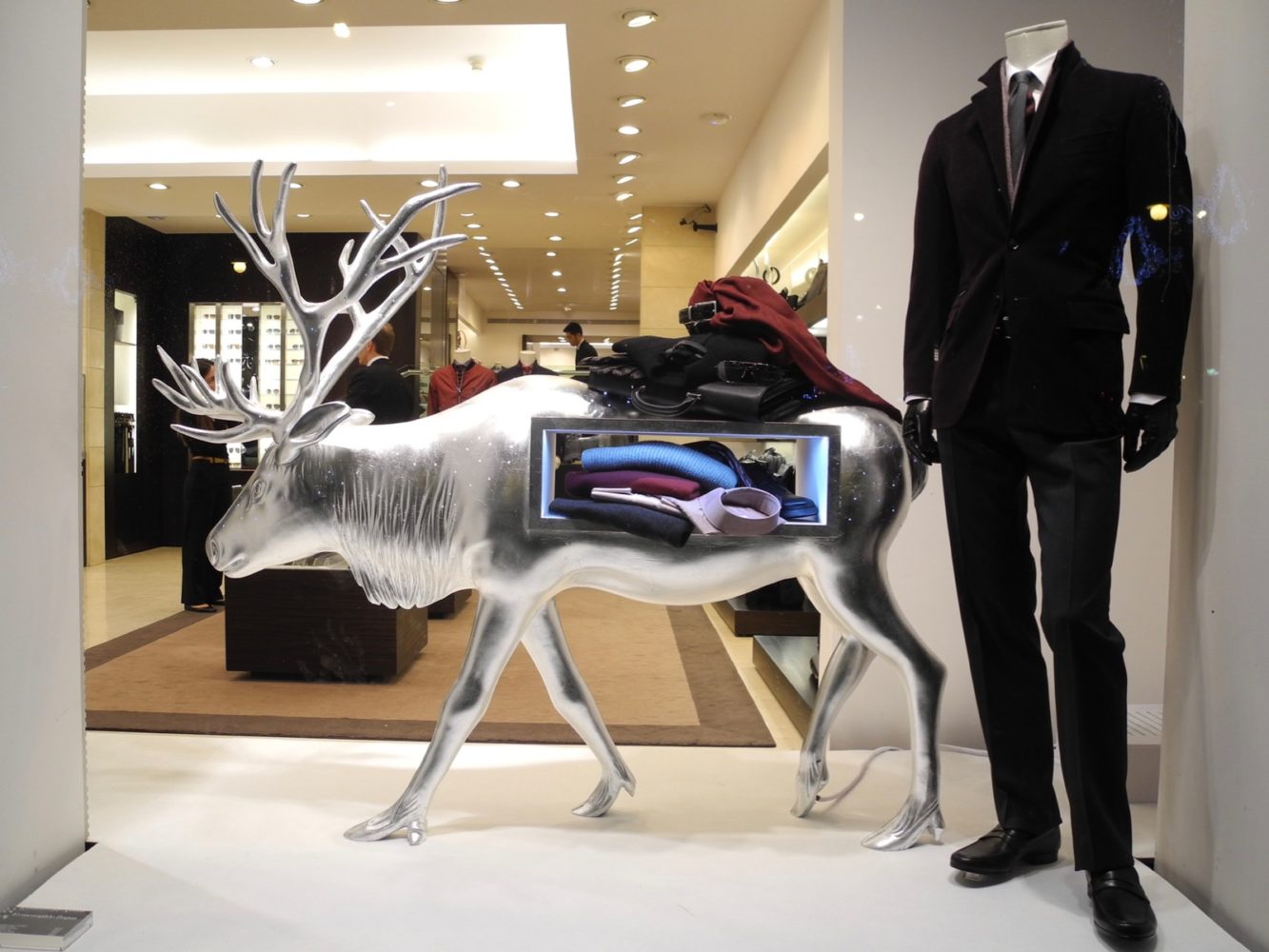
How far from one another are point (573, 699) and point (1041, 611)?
966mm

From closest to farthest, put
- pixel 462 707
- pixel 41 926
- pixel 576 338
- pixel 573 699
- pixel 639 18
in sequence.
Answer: pixel 41 926
pixel 462 707
pixel 573 699
pixel 576 338
pixel 639 18

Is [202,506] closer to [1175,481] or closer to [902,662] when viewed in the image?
[902,662]

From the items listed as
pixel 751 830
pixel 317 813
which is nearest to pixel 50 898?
pixel 317 813

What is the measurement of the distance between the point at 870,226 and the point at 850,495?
3.60ft

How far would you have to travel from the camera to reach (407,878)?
5.88ft

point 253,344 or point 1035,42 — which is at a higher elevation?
point 1035,42

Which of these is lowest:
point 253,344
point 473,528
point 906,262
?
point 473,528

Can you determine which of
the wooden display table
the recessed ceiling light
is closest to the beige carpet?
the wooden display table

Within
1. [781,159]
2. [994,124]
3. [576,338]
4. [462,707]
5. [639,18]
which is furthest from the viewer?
[781,159]

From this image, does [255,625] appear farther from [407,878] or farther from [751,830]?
[751,830]

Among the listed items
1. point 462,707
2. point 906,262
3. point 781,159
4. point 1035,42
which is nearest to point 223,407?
point 462,707

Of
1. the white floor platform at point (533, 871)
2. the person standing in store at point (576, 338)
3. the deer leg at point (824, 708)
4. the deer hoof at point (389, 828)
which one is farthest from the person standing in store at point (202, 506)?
Answer: the deer leg at point (824, 708)

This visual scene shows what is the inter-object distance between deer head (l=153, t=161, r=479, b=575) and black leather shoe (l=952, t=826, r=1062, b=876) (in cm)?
141

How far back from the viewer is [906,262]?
274 cm
